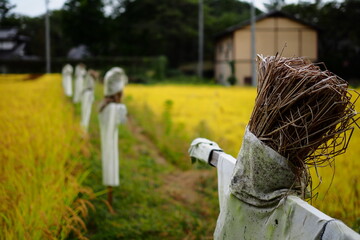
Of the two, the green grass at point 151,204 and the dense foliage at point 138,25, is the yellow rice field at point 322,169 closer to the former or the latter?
the green grass at point 151,204

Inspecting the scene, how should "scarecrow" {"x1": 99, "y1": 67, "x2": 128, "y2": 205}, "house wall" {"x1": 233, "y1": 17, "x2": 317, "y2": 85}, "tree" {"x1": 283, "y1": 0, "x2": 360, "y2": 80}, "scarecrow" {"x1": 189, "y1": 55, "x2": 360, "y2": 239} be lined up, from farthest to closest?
1. "house wall" {"x1": 233, "y1": 17, "x2": 317, "y2": 85}
2. "tree" {"x1": 283, "y1": 0, "x2": 360, "y2": 80}
3. "scarecrow" {"x1": 99, "y1": 67, "x2": 128, "y2": 205}
4. "scarecrow" {"x1": 189, "y1": 55, "x2": 360, "y2": 239}

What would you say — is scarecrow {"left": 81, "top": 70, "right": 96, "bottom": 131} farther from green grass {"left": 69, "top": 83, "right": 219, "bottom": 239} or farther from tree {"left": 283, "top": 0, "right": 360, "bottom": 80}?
tree {"left": 283, "top": 0, "right": 360, "bottom": 80}

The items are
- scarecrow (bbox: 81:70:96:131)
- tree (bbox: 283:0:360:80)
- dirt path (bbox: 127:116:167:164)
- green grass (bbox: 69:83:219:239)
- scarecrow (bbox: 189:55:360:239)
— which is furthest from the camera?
tree (bbox: 283:0:360:80)

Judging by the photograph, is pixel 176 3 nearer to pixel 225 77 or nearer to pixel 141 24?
pixel 141 24

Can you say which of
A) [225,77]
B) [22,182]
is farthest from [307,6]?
[22,182]

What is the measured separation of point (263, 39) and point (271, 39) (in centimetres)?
49

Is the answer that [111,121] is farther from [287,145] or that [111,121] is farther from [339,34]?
[339,34]

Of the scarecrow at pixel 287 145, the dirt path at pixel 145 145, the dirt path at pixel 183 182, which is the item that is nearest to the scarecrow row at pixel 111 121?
the dirt path at pixel 183 182

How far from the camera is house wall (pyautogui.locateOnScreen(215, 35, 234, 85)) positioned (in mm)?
28219

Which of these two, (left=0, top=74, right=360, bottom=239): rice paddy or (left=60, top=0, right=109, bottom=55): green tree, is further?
(left=60, top=0, right=109, bottom=55): green tree

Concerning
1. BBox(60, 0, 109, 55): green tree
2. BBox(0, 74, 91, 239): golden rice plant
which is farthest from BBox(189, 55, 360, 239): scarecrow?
BBox(60, 0, 109, 55): green tree

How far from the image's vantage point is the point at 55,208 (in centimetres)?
257

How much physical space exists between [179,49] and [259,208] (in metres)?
36.0

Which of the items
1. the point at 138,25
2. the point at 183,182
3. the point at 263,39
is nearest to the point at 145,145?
the point at 183,182
